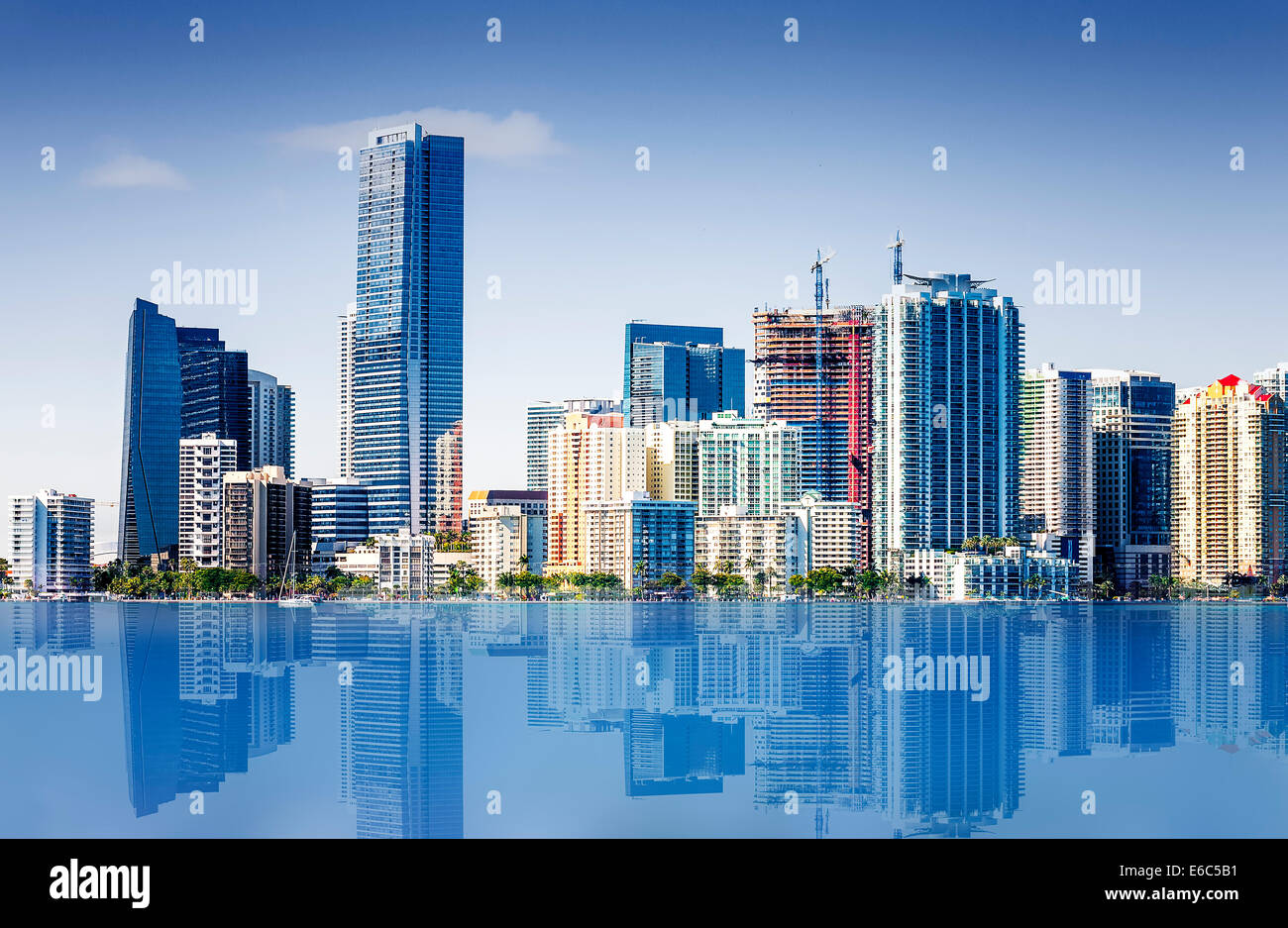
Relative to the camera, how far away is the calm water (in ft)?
72.0

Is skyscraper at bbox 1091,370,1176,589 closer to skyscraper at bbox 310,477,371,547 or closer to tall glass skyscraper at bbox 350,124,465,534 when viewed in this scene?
tall glass skyscraper at bbox 350,124,465,534

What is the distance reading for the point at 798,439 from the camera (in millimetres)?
151625

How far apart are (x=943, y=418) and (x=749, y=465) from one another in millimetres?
22411

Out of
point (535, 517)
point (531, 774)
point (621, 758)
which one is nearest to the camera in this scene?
point (531, 774)

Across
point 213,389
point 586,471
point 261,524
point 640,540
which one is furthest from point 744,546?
point 213,389

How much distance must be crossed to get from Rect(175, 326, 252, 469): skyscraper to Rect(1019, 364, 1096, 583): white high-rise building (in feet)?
275

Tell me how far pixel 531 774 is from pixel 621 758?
3.16 m

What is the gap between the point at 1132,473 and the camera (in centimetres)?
15438

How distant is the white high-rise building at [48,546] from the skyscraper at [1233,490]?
10716 centimetres

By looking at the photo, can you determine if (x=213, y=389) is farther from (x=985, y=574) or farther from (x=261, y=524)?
(x=985, y=574)

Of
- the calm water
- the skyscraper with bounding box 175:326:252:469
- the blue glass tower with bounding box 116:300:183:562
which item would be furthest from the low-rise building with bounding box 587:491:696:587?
the calm water
